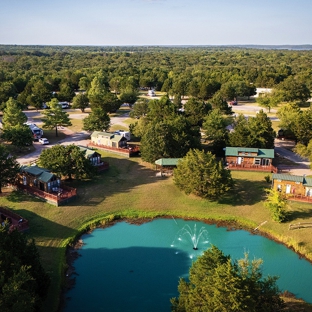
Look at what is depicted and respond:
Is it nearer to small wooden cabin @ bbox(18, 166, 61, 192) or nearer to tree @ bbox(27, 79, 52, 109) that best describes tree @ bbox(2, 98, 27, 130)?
tree @ bbox(27, 79, 52, 109)

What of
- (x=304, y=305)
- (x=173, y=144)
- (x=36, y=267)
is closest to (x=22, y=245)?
(x=36, y=267)

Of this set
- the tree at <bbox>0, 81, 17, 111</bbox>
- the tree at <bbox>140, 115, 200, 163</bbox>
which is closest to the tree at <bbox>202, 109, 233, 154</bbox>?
the tree at <bbox>140, 115, 200, 163</bbox>

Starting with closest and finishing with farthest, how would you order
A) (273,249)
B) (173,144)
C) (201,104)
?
(273,249) < (173,144) < (201,104)

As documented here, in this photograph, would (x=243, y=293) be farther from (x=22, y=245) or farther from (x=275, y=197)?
(x=275, y=197)

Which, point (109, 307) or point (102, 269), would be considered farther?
point (102, 269)

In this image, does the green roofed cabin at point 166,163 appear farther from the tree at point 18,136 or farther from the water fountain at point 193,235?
the tree at point 18,136

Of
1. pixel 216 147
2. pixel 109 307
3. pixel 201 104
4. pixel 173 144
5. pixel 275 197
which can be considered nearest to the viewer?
pixel 109 307

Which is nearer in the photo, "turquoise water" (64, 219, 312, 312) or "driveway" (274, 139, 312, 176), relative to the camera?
"turquoise water" (64, 219, 312, 312)
